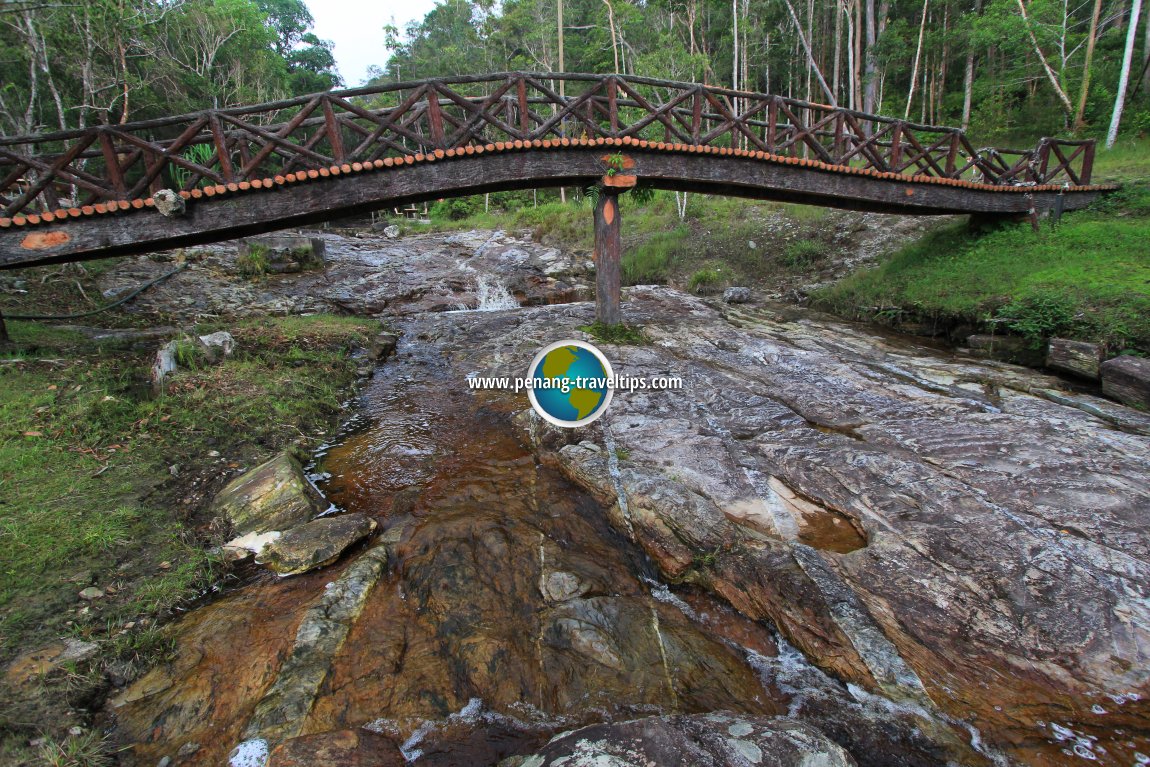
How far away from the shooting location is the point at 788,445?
612 cm

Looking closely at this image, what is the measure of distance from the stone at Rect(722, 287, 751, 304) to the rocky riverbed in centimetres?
741

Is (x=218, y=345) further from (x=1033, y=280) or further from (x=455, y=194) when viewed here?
(x=1033, y=280)

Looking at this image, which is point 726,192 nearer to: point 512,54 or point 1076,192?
point 1076,192

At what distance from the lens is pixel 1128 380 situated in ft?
23.2

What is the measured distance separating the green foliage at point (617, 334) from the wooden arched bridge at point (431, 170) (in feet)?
5.65

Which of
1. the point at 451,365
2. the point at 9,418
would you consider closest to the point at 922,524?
the point at 451,365

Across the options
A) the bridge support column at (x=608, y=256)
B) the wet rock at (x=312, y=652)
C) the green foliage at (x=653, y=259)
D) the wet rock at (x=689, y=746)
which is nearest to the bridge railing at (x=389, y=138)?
the bridge support column at (x=608, y=256)

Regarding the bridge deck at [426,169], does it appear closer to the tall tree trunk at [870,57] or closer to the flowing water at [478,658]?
the flowing water at [478,658]

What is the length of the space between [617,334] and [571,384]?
11.4ft

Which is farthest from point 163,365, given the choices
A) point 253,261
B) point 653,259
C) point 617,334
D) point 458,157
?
point 653,259

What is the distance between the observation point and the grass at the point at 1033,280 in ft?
27.5

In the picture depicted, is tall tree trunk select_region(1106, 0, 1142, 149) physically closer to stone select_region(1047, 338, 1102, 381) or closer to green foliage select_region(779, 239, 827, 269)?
green foliage select_region(779, 239, 827, 269)

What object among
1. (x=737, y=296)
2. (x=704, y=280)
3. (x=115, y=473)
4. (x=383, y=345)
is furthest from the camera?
(x=704, y=280)

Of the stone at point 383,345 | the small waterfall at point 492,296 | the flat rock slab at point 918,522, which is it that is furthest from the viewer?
the small waterfall at point 492,296
